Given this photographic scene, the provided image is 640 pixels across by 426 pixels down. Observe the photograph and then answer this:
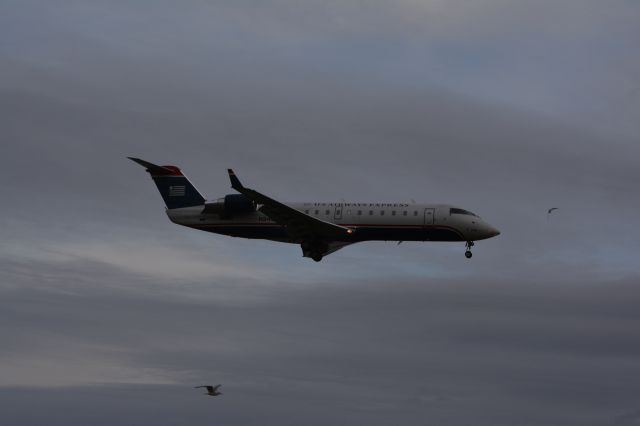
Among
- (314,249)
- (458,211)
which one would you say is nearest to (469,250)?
(458,211)

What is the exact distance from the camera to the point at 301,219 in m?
A: 53.9

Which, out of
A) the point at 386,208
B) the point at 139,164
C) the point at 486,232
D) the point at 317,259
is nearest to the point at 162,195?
the point at 139,164

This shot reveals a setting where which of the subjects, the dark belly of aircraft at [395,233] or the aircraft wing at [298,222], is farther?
the dark belly of aircraft at [395,233]

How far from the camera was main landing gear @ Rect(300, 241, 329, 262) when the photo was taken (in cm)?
5706

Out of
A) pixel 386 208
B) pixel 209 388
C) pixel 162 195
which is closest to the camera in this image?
pixel 209 388

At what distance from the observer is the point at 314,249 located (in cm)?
5738

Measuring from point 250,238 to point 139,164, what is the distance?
1065 centimetres

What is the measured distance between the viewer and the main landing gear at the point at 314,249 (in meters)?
57.1

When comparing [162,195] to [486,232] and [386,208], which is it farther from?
[486,232]

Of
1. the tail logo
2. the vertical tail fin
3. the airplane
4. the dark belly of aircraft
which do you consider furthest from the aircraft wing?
the tail logo

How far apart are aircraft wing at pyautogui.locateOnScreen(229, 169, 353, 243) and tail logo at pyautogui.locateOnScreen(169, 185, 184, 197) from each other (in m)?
8.42

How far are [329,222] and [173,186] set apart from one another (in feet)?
42.0

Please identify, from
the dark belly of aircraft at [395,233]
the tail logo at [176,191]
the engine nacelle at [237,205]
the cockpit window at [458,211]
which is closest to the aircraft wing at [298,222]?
the dark belly of aircraft at [395,233]

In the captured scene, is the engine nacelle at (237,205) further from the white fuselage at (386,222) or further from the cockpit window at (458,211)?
the cockpit window at (458,211)
